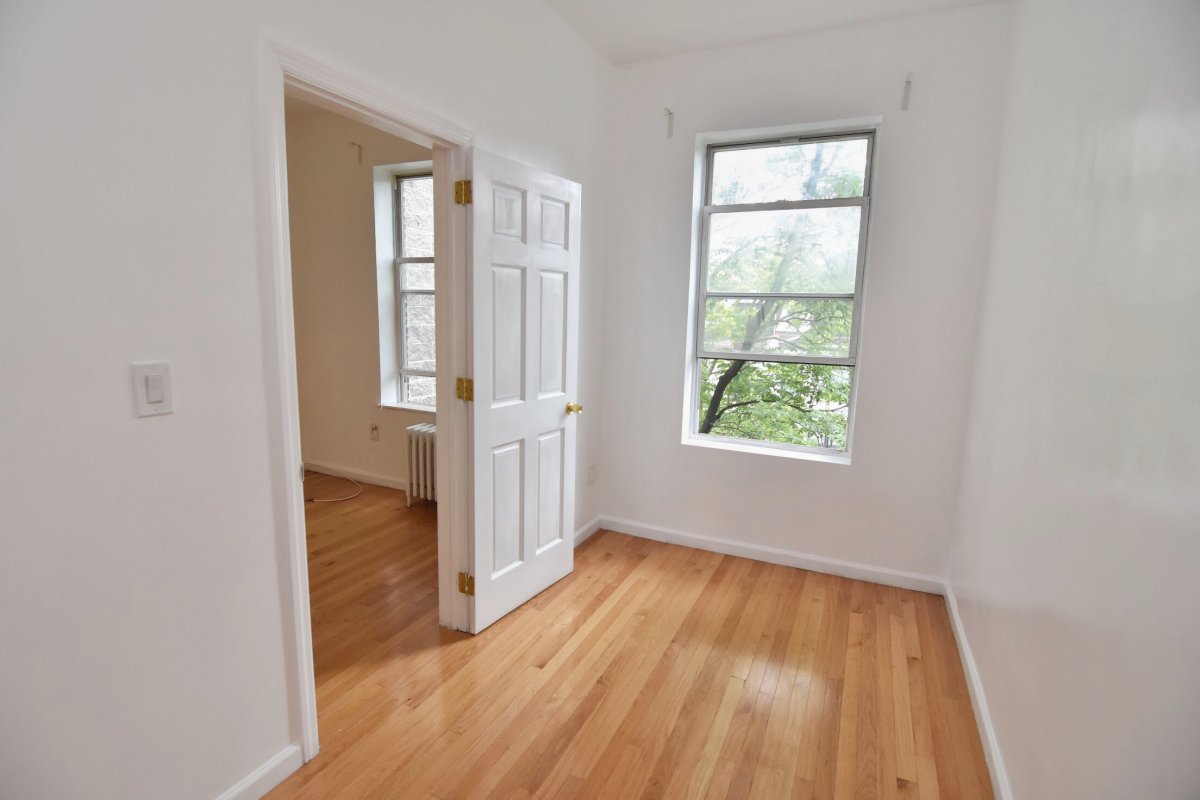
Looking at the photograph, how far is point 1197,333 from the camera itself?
96cm

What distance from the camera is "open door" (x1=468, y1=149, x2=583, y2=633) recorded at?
240cm

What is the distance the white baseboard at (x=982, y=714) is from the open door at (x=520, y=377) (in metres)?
1.90

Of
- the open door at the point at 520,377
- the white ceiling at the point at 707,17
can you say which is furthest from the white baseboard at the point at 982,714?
the white ceiling at the point at 707,17

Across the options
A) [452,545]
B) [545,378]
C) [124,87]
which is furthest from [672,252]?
[124,87]

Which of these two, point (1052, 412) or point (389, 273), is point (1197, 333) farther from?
point (389, 273)

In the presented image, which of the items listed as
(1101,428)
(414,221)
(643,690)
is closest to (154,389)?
(643,690)

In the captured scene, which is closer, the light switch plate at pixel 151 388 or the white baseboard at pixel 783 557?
the light switch plate at pixel 151 388

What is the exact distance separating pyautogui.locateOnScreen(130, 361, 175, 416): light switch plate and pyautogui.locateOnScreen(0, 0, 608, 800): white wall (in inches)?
1.0

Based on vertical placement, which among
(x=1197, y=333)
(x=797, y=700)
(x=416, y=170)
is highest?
(x=416, y=170)

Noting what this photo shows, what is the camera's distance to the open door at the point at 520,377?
240 cm

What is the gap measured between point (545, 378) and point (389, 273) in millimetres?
2255

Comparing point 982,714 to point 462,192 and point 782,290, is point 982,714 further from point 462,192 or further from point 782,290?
point 462,192

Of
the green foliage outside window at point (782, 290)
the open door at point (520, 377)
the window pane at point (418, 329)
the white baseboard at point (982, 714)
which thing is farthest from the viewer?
the window pane at point (418, 329)

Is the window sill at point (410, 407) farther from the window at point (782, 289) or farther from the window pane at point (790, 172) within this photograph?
the window pane at point (790, 172)
